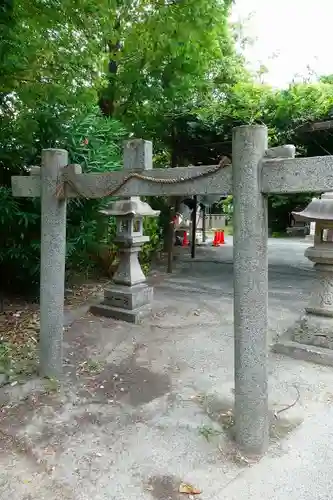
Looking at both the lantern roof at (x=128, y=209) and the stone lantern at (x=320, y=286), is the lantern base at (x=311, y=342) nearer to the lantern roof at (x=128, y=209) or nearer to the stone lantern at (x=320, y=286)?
the stone lantern at (x=320, y=286)

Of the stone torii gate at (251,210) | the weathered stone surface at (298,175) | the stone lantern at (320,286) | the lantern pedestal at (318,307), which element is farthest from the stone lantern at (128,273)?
the weathered stone surface at (298,175)

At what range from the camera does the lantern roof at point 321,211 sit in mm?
4117

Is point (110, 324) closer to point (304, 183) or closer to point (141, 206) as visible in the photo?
point (141, 206)

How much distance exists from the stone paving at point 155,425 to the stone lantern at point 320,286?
15.8 inches

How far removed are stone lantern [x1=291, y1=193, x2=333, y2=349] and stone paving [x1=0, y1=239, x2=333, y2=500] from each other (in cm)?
40

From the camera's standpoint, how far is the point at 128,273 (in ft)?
18.4

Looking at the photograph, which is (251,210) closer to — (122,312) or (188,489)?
(188,489)

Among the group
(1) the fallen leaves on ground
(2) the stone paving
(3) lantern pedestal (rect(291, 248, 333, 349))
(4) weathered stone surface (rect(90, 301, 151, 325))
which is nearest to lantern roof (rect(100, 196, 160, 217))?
(4) weathered stone surface (rect(90, 301, 151, 325))

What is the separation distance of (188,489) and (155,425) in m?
0.69

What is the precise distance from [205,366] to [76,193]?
7.10ft

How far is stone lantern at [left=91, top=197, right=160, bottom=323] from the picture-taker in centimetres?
537

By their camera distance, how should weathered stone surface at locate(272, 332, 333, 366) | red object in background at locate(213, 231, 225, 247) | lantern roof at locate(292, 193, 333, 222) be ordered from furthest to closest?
1. red object in background at locate(213, 231, 225, 247)
2. lantern roof at locate(292, 193, 333, 222)
3. weathered stone surface at locate(272, 332, 333, 366)

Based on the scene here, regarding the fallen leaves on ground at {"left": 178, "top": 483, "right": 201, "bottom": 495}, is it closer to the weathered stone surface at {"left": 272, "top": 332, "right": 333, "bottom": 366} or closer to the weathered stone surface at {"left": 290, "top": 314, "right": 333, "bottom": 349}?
the weathered stone surface at {"left": 272, "top": 332, "right": 333, "bottom": 366}

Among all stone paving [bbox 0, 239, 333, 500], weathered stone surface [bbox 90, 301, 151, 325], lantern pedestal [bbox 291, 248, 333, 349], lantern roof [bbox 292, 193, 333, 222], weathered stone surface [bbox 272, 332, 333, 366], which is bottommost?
stone paving [bbox 0, 239, 333, 500]
